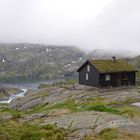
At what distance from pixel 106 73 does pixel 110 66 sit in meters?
4.25

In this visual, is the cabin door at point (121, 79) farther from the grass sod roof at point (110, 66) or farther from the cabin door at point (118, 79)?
the grass sod roof at point (110, 66)

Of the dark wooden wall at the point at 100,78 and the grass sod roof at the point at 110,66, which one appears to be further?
the grass sod roof at the point at 110,66

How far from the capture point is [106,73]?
284 ft

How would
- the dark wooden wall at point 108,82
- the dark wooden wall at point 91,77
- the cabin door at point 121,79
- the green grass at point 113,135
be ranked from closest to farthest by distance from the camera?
1. the green grass at point 113,135
2. the dark wooden wall at point 108,82
3. the dark wooden wall at point 91,77
4. the cabin door at point 121,79

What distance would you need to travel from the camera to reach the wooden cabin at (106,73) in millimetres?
87062

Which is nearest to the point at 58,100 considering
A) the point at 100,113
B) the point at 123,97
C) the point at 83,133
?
the point at 123,97

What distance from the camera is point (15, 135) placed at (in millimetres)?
33469

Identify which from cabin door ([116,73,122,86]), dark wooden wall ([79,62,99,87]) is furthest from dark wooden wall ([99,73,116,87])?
dark wooden wall ([79,62,99,87])

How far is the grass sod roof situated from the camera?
87.7m

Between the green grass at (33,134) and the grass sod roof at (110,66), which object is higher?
the grass sod roof at (110,66)

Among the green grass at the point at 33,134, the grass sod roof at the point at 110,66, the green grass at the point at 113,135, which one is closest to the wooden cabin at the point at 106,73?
the grass sod roof at the point at 110,66

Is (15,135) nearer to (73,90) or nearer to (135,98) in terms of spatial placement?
(135,98)

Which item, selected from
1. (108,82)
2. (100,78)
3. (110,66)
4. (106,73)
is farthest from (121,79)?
(100,78)

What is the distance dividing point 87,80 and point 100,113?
164ft
